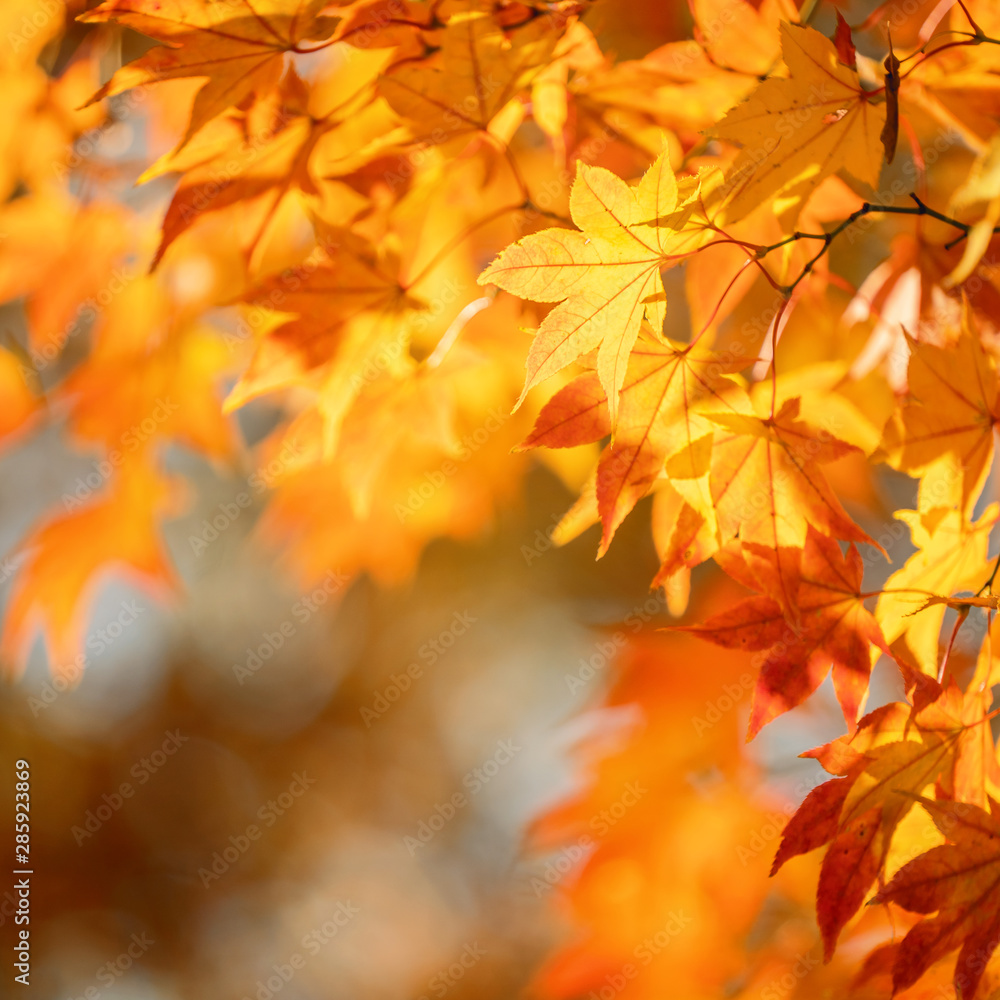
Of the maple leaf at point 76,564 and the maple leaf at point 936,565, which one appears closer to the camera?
the maple leaf at point 936,565

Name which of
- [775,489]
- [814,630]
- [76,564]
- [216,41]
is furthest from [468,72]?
[76,564]

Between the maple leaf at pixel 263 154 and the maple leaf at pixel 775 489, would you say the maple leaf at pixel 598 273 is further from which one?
the maple leaf at pixel 263 154

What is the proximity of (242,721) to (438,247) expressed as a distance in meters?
2.89

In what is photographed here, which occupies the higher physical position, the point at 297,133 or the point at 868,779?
the point at 297,133

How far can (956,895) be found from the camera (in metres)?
0.57

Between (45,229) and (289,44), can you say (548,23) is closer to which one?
(289,44)

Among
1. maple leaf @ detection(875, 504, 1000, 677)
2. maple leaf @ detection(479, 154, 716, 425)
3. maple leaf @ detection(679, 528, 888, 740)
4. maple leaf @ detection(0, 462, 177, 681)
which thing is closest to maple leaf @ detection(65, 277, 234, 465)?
maple leaf @ detection(0, 462, 177, 681)

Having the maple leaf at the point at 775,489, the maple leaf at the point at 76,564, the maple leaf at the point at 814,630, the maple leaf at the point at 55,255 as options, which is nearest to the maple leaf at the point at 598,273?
the maple leaf at the point at 775,489

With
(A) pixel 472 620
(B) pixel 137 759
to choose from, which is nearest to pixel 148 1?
(A) pixel 472 620

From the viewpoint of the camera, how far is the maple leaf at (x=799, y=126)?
539 millimetres

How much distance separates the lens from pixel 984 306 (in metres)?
0.81

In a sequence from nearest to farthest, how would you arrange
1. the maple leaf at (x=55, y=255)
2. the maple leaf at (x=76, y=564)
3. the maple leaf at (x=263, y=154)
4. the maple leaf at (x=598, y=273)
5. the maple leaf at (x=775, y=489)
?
the maple leaf at (x=598, y=273)
the maple leaf at (x=775, y=489)
the maple leaf at (x=263, y=154)
the maple leaf at (x=55, y=255)
the maple leaf at (x=76, y=564)

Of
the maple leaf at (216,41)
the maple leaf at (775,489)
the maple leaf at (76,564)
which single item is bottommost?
the maple leaf at (76,564)

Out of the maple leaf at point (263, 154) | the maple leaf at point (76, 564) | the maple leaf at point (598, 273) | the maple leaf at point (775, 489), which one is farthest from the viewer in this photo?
the maple leaf at point (76, 564)
